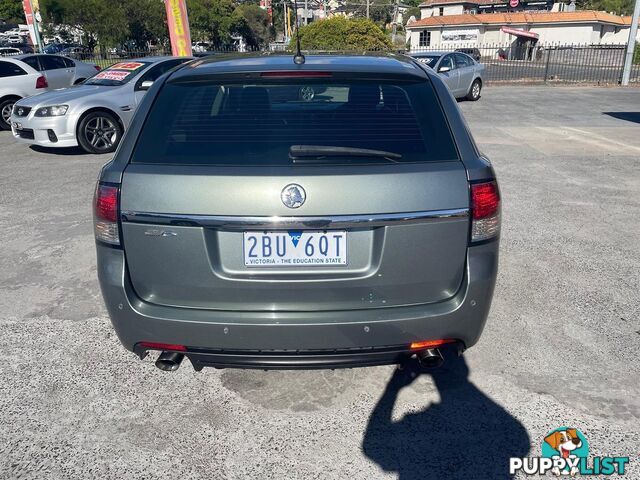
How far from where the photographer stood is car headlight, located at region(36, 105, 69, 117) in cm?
882

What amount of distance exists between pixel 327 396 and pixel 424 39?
226ft

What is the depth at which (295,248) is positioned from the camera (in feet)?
7.55

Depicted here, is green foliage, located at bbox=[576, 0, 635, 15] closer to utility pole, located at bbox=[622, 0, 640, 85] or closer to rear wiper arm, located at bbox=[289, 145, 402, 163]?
utility pole, located at bbox=[622, 0, 640, 85]

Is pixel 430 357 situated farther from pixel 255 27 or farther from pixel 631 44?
pixel 255 27

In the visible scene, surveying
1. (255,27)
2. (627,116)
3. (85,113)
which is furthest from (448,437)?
(255,27)

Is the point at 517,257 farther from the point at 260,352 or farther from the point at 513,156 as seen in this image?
the point at 513,156

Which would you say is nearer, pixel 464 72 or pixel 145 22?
pixel 464 72

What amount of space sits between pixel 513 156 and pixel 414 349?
7126 mm

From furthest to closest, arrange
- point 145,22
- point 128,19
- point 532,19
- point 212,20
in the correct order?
point 532,19 < point 212,20 < point 145,22 < point 128,19

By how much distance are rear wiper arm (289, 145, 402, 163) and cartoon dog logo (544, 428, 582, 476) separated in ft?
5.05

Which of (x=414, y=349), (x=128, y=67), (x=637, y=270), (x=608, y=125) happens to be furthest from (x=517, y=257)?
(x=608, y=125)

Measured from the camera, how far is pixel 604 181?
7156mm

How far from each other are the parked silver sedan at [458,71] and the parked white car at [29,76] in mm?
9626

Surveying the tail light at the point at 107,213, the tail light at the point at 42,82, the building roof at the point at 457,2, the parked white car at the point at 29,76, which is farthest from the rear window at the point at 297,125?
the building roof at the point at 457,2
